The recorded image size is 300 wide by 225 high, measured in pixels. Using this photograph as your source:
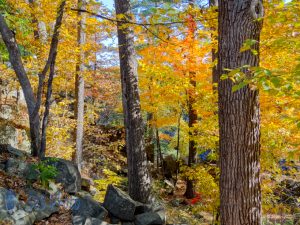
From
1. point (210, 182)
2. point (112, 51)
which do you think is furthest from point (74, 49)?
point (112, 51)

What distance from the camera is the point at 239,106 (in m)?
3.05

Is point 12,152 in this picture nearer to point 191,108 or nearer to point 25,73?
point 25,73

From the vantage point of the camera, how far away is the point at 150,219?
16.2 feet

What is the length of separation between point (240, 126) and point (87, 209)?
315 centimetres

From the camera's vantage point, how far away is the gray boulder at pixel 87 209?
463cm

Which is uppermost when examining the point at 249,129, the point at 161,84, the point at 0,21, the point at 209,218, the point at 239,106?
the point at 0,21

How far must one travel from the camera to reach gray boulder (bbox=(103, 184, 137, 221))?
4953mm

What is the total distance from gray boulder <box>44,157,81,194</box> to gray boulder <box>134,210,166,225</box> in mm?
1361

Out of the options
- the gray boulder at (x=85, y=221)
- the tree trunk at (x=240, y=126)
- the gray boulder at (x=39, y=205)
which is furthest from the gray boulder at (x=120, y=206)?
the tree trunk at (x=240, y=126)

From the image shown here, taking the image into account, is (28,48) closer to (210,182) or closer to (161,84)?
(161,84)

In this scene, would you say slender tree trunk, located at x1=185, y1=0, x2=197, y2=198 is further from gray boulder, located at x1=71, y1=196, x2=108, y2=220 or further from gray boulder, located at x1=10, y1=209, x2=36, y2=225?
gray boulder, located at x1=10, y1=209, x2=36, y2=225

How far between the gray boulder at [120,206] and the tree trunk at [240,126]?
7.64 ft

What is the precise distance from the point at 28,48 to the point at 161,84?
4455 mm

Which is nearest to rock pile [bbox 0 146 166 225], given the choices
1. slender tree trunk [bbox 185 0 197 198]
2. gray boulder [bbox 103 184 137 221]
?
gray boulder [bbox 103 184 137 221]
